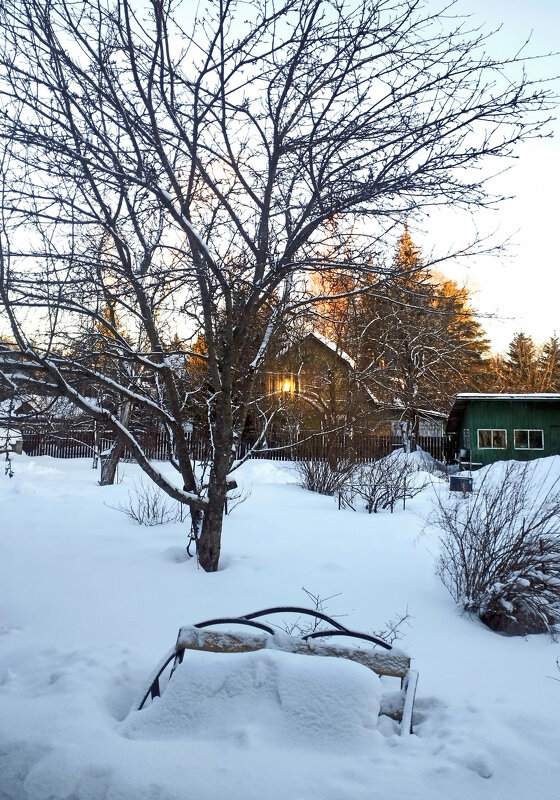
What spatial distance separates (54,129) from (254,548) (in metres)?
4.65

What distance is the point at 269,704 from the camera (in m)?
2.77

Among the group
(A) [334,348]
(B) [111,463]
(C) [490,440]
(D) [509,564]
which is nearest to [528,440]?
(C) [490,440]

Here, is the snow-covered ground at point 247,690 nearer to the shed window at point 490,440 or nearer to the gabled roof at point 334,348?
the gabled roof at point 334,348

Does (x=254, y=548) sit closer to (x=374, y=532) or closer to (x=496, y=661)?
(x=374, y=532)

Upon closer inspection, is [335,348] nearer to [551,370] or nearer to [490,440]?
[490,440]

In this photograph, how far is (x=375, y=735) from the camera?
2.66 meters

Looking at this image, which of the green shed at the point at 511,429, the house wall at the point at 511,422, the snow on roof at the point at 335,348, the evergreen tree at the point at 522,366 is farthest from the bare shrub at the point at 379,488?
the evergreen tree at the point at 522,366

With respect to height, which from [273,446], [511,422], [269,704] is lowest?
[269,704]

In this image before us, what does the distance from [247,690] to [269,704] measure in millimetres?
125

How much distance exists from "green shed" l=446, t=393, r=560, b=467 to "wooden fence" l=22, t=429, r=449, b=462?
3231mm

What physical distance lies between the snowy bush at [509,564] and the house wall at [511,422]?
1933 centimetres

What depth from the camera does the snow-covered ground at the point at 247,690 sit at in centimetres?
241

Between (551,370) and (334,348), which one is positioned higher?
(551,370)

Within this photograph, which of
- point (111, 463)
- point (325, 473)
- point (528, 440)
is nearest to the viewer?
point (325, 473)
